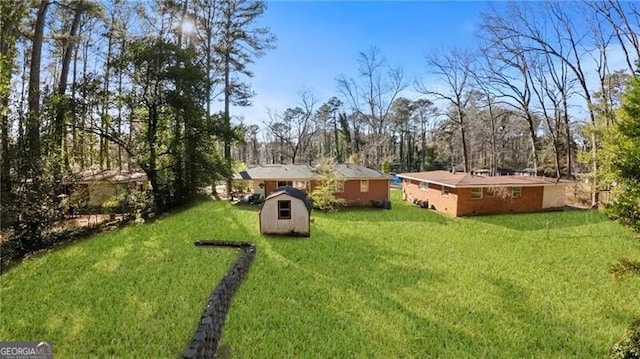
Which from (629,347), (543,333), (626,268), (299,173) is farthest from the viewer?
(299,173)

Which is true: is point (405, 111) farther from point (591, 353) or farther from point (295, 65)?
point (591, 353)

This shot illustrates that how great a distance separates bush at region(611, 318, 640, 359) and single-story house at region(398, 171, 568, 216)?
1399 centimetres

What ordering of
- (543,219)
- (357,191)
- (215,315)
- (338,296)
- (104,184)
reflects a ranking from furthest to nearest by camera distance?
(357,191)
(104,184)
(543,219)
(338,296)
(215,315)

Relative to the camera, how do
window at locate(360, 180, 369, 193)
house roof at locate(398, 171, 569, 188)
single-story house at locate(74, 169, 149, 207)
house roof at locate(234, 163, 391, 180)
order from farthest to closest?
1. window at locate(360, 180, 369, 193)
2. house roof at locate(234, 163, 391, 180)
3. house roof at locate(398, 171, 569, 188)
4. single-story house at locate(74, 169, 149, 207)

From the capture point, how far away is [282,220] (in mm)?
14586

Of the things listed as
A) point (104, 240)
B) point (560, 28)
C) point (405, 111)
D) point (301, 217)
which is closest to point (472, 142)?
point (405, 111)

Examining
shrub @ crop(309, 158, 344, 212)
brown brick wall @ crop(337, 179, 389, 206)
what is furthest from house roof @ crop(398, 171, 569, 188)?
shrub @ crop(309, 158, 344, 212)

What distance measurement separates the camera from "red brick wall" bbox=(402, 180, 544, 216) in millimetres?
20297

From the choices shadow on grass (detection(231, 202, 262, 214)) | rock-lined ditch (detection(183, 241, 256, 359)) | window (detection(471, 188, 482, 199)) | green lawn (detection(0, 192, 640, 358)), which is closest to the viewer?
rock-lined ditch (detection(183, 241, 256, 359))

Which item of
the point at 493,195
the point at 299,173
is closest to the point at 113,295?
the point at 299,173

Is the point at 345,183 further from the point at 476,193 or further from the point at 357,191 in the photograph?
the point at 476,193

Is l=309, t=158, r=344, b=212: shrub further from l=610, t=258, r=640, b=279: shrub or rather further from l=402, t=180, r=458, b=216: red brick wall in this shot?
l=610, t=258, r=640, b=279: shrub

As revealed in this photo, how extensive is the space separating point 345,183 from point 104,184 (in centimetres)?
1428

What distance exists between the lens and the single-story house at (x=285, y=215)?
14.5 m
